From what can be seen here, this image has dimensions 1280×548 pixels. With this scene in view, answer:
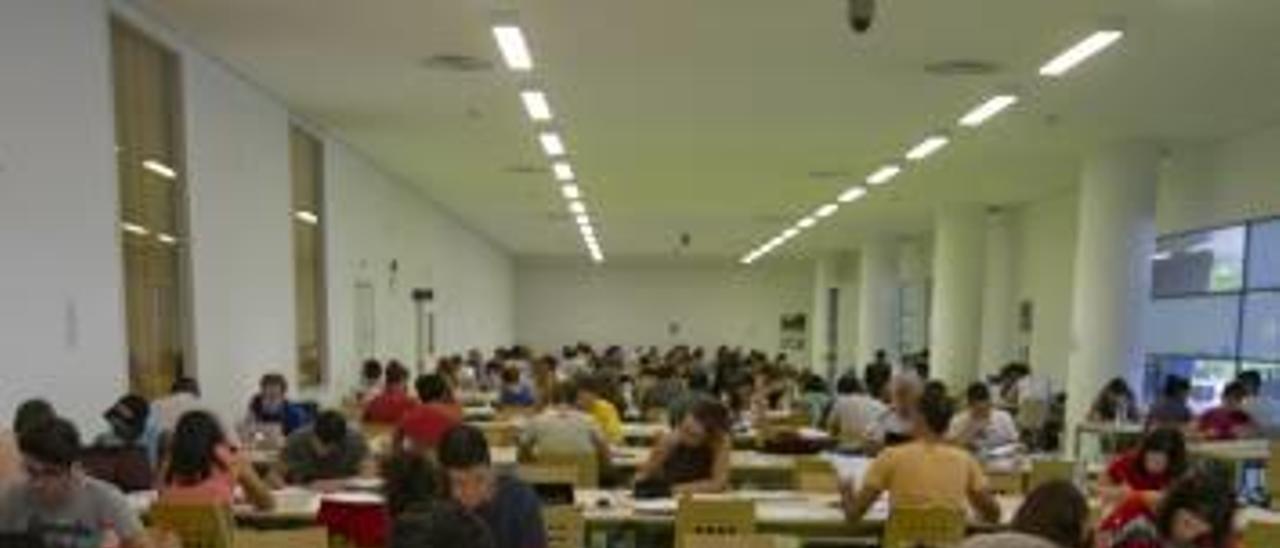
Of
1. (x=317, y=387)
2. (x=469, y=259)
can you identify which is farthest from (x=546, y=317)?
(x=317, y=387)

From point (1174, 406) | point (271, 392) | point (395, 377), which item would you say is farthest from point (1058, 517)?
point (1174, 406)

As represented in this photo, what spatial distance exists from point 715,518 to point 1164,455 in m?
2.30

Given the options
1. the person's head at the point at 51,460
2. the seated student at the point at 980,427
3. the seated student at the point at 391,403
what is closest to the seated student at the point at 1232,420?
the seated student at the point at 980,427

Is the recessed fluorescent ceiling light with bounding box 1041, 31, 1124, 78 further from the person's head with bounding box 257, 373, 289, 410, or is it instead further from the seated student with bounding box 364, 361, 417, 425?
the person's head with bounding box 257, 373, 289, 410

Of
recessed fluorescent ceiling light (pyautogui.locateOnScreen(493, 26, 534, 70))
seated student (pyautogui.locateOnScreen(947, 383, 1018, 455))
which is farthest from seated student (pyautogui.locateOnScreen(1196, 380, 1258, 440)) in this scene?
recessed fluorescent ceiling light (pyautogui.locateOnScreen(493, 26, 534, 70))

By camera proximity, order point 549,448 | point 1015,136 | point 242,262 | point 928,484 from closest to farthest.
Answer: point 928,484 → point 549,448 → point 242,262 → point 1015,136

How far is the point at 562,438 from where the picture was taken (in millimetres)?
9922

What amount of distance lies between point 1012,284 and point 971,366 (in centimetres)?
168

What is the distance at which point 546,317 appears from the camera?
41062 mm

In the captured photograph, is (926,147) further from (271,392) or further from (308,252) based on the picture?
(271,392)

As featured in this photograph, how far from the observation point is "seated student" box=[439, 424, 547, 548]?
13.1 ft

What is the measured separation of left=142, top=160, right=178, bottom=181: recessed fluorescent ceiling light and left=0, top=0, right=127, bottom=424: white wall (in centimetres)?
118

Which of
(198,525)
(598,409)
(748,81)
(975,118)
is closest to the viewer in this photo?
(198,525)

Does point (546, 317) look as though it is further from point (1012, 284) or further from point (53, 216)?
Result: point (53, 216)
